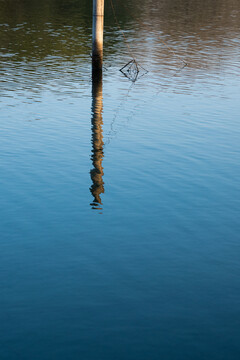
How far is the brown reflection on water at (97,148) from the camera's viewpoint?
19.5 meters

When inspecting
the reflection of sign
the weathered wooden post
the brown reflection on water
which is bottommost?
the reflection of sign

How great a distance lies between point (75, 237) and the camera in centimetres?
1594

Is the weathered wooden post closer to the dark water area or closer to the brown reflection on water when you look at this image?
the dark water area

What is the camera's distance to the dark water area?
11.6 m

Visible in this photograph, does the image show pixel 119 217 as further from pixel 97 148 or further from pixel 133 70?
pixel 133 70

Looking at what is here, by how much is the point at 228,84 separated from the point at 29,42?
1028 inches

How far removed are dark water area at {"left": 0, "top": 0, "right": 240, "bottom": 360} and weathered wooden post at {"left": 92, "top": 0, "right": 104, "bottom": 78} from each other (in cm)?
146

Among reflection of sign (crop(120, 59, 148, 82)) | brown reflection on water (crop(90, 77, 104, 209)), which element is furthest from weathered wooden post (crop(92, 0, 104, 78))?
reflection of sign (crop(120, 59, 148, 82))

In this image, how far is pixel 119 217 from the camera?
57.0 ft

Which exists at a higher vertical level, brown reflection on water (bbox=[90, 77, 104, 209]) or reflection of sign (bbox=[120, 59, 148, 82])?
brown reflection on water (bbox=[90, 77, 104, 209])

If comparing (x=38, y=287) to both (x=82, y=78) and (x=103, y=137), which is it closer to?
(x=103, y=137)

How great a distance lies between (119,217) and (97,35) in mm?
23799

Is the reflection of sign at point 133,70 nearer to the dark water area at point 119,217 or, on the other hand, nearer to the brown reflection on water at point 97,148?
the dark water area at point 119,217

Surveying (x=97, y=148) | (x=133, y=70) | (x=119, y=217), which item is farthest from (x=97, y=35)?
(x=119, y=217)
